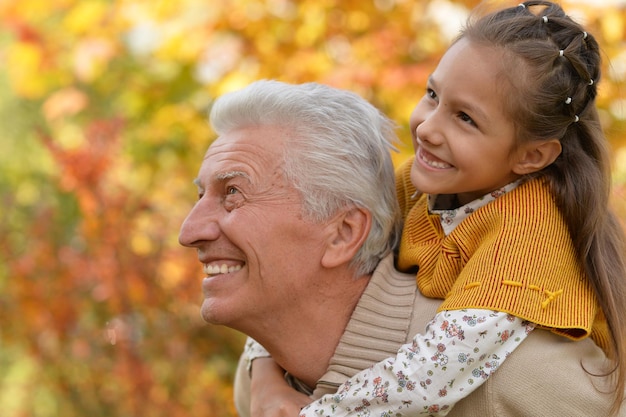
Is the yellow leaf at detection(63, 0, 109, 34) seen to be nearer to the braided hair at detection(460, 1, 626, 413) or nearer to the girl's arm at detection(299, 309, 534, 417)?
the braided hair at detection(460, 1, 626, 413)

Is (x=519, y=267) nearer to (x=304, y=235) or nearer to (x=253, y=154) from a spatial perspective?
(x=304, y=235)

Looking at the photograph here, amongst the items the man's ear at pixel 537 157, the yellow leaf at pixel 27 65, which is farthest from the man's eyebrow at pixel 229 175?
the yellow leaf at pixel 27 65

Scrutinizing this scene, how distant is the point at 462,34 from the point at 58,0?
10.2 feet

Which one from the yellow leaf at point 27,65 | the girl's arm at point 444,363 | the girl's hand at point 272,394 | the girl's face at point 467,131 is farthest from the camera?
the yellow leaf at point 27,65

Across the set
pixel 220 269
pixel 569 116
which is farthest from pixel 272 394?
pixel 569 116

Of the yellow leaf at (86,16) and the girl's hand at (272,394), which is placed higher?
the yellow leaf at (86,16)

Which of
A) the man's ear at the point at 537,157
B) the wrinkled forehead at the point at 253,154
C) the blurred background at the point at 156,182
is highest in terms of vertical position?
the wrinkled forehead at the point at 253,154

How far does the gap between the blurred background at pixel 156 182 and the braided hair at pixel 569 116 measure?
1.81 meters

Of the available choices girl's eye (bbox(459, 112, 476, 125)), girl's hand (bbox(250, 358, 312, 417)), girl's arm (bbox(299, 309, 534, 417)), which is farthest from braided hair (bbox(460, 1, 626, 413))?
girl's hand (bbox(250, 358, 312, 417))

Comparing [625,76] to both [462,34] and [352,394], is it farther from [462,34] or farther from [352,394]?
[352,394]

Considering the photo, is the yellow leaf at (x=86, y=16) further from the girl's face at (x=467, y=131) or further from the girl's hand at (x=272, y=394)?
the girl's face at (x=467, y=131)

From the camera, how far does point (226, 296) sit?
2.47m

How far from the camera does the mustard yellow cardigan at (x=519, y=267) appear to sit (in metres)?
2.12

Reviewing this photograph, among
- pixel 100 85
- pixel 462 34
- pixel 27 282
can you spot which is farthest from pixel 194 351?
pixel 462 34
